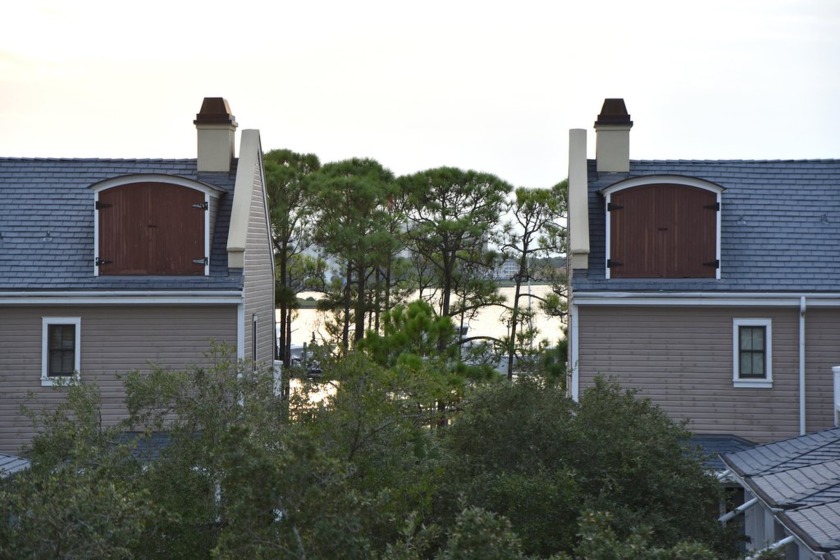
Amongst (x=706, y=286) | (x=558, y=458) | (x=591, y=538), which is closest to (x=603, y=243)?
(x=706, y=286)

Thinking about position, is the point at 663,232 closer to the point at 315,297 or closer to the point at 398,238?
the point at 398,238

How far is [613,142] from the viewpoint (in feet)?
78.5

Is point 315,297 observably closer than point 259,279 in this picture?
No

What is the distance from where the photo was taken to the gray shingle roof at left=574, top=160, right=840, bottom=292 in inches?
850

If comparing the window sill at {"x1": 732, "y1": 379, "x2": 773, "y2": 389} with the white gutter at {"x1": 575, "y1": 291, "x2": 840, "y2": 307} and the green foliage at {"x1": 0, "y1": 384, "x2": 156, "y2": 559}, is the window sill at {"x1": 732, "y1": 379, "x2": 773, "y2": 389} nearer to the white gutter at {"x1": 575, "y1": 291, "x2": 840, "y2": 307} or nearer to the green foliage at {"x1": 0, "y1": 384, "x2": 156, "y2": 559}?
the white gutter at {"x1": 575, "y1": 291, "x2": 840, "y2": 307}

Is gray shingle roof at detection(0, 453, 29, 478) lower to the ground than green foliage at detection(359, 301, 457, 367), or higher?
lower

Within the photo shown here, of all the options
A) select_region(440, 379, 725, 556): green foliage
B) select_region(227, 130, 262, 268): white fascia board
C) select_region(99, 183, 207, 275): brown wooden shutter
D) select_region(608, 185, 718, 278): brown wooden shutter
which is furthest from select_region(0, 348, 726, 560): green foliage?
select_region(99, 183, 207, 275): brown wooden shutter

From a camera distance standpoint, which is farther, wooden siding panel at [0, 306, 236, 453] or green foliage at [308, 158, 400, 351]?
green foliage at [308, 158, 400, 351]

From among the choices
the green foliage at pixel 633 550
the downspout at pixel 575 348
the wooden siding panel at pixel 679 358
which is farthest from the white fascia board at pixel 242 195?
the green foliage at pixel 633 550

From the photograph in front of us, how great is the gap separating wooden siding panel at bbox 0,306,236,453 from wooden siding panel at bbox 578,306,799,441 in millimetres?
7428

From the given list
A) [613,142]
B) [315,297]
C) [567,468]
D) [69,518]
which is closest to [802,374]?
[613,142]

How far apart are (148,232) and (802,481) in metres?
14.2

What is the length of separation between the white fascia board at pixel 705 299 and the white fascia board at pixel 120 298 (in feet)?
23.4

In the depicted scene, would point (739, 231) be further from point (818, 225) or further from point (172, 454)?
point (172, 454)
